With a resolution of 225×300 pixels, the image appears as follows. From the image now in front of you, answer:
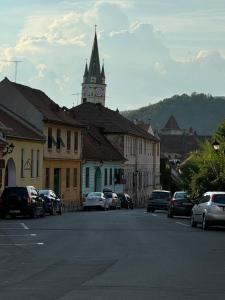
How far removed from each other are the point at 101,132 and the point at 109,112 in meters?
6.19

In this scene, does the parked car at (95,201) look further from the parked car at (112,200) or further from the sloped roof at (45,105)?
the sloped roof at (45,105)

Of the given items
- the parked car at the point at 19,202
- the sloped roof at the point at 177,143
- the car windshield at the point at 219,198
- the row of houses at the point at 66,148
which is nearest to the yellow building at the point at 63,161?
the row of houses at the point at 66,148

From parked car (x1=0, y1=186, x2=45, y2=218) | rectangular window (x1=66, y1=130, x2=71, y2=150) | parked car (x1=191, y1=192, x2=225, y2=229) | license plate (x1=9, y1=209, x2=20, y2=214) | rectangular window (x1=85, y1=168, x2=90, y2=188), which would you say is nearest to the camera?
parked car (x1=191, y1=192, x2=225, y2=229)

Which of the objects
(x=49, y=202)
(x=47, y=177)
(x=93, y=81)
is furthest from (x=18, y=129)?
(x=93, y=81)

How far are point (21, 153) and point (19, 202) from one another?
17874 millimetres

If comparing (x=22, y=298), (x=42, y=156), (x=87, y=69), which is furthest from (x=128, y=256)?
(x=87, y=69)

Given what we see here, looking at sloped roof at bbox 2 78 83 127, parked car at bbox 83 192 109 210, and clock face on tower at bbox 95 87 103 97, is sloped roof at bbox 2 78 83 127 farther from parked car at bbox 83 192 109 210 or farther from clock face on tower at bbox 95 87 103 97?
clock face on tower at bbox 95 87 103 97

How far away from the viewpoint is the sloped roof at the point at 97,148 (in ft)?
250

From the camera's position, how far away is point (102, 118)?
91500 mm

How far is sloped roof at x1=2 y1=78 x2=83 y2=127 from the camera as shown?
63.1 m

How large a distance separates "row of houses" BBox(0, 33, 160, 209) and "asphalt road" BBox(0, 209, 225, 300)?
23.0 metres

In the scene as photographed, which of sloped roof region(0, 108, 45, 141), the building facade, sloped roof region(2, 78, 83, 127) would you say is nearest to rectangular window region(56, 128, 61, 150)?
sloped roof region(2, 78, 83, 127)

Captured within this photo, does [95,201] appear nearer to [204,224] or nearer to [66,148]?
[66,148]

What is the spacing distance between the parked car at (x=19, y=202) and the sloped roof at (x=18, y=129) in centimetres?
1507
